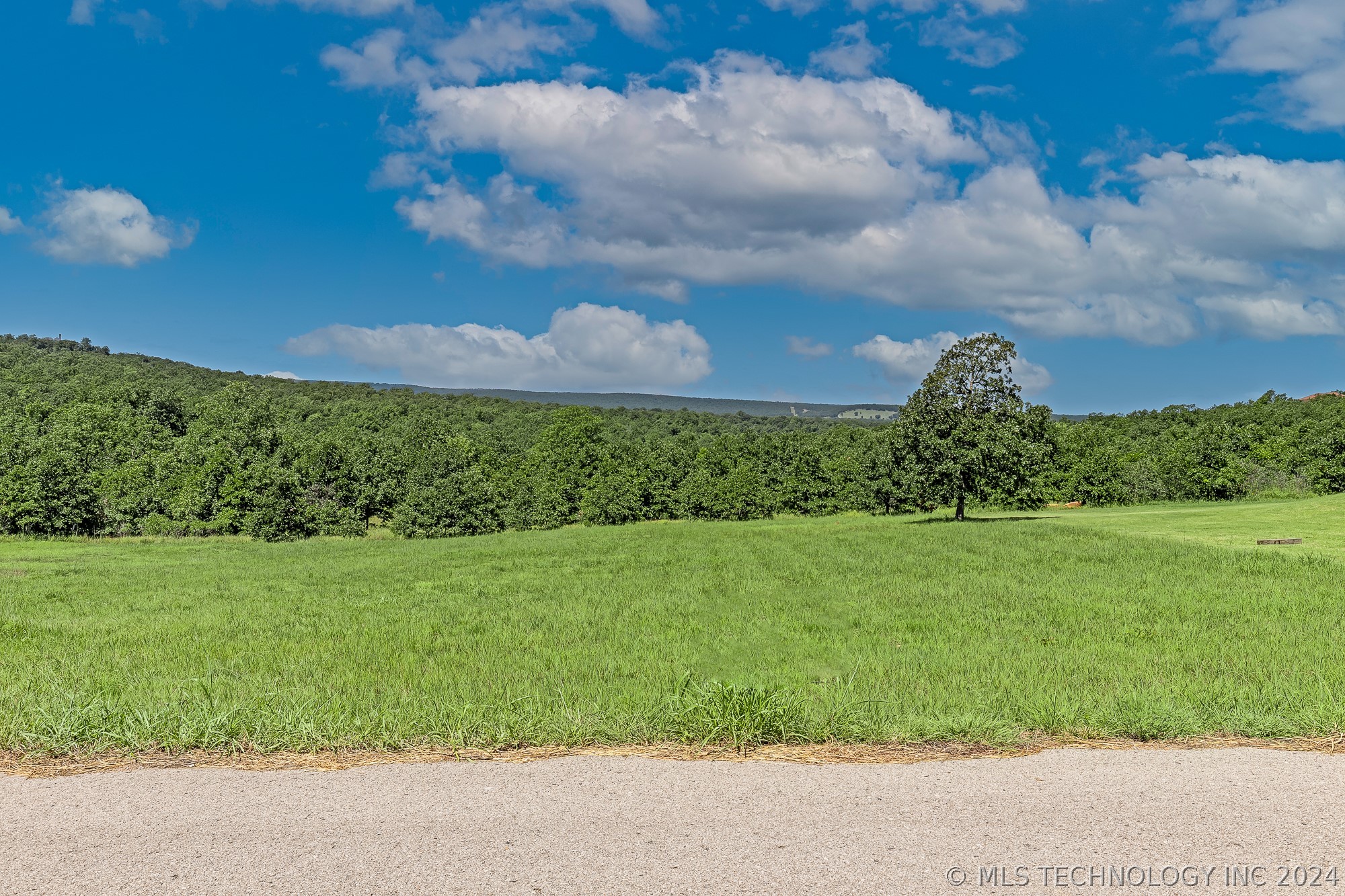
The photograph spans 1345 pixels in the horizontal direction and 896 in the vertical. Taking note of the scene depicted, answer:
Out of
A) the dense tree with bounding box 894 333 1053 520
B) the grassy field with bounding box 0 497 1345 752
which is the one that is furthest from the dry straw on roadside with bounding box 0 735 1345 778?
the dense tree with bounding box 894 333 1053 520

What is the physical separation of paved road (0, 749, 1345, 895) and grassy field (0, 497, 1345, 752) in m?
0.86

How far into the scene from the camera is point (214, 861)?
4.25 m

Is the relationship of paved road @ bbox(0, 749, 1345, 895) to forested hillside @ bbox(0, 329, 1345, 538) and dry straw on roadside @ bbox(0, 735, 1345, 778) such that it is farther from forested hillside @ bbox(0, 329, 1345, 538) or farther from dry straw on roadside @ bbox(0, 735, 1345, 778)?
forested hillside @ bbox(0, 329, 1345, 538)

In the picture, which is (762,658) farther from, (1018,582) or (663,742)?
(1018,582)

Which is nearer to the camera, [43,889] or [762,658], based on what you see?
[43,889]

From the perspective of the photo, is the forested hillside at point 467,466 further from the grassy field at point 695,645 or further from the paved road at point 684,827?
the paved road at point 684,827

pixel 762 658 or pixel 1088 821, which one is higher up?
pixel 1088 821

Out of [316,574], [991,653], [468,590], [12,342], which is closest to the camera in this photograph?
[991,653]

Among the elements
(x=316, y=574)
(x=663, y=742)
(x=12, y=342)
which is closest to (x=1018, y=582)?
(x=663, y=742)

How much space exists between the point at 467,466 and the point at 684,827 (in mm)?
62439

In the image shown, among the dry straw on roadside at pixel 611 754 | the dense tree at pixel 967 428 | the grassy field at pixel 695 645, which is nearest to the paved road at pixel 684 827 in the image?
the dry straw on roadside at pixel 611 754

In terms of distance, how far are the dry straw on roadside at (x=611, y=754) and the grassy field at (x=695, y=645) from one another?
15 centimetres

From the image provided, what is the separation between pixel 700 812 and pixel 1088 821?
88.2 inches

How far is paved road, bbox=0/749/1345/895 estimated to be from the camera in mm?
4035
